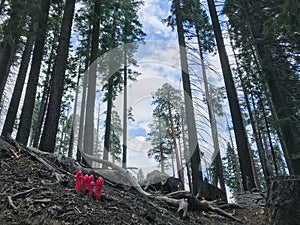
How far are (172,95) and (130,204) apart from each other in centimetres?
1652

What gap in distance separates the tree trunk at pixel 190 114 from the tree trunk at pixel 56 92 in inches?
178

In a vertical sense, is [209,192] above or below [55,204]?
above

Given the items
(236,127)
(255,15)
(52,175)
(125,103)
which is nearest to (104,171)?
(52,175)

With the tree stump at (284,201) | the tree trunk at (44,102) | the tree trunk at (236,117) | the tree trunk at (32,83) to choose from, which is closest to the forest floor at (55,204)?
the tree stump at (284,201)

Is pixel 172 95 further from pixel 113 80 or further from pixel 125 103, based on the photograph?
pixel 113 80

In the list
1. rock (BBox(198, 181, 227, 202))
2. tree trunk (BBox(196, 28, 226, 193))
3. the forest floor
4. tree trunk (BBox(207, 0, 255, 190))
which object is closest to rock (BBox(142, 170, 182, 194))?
rock (BBox(198, 181, 227, 202))

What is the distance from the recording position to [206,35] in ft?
41.1

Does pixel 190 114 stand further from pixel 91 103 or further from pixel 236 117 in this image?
pixel 91 103

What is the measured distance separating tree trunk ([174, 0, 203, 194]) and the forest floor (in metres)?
3.08

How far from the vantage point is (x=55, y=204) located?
3.04m

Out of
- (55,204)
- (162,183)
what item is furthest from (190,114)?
(55,204)

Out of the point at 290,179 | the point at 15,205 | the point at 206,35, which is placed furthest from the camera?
the point at 206,35

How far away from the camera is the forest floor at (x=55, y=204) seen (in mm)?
2836

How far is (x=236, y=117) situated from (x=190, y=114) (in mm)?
1672
